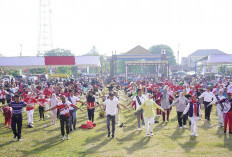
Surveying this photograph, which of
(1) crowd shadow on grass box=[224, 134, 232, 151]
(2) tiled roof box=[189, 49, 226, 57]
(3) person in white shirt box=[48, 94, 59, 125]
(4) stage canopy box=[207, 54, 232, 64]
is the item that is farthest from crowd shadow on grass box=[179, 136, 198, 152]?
(2) tiled roof box=[189, 49, 226, 57]

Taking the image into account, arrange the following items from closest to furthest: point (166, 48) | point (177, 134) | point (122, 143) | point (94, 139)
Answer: point (122, 143), point (94, 139), point (177, 134), point (166, 48)

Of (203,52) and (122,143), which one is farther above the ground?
(203,52)

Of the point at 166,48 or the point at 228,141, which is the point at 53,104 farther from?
the point at 166,48

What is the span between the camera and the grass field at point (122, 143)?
869cm

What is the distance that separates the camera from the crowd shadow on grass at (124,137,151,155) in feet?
29.3

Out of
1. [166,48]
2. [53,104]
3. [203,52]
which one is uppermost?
[203,52]

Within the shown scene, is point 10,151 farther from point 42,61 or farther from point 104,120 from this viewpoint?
point 42,61

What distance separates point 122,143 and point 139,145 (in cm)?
71

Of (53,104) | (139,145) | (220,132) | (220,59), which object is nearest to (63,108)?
(139,145)

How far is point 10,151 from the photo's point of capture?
29.2 feet

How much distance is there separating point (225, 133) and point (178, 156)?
401 cm

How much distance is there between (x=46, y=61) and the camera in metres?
31.0

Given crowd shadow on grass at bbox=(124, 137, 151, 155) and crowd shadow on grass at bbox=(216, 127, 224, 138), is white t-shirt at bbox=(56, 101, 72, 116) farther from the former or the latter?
crowd shadow on grass at bbox=(216, 127, 224, 138)

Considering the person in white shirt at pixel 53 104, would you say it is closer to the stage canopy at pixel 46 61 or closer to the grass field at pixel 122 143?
the grass field at pixel 122 143
